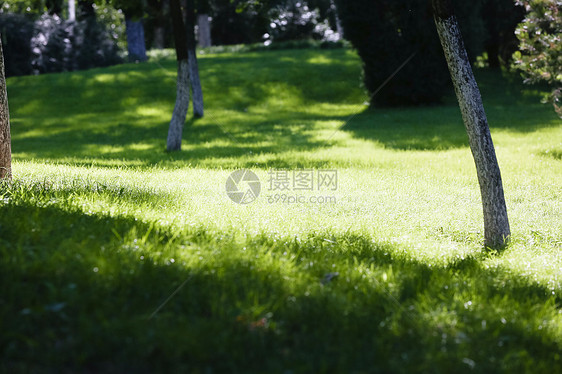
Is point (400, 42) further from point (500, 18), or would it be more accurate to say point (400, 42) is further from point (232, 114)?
point (500, 18)

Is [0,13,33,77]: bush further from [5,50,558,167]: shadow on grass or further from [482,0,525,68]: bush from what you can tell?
[482,0,525,68]: bush

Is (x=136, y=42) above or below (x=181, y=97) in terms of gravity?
above

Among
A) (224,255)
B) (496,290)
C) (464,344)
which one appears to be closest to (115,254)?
(224,255)

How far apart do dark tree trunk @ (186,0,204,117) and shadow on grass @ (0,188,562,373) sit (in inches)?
552

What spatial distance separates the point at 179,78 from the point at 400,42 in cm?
1124

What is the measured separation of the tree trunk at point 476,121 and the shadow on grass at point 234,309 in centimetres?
118

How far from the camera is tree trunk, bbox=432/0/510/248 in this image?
18.5 ft

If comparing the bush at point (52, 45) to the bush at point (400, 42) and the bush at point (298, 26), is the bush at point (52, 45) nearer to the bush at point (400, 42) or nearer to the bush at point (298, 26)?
the bush at point (298, 26)

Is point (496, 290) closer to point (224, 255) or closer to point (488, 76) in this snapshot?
point (224, 255)

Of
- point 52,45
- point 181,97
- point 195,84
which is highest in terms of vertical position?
point 52,45

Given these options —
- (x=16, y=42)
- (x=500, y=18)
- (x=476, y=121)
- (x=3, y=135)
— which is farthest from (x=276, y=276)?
(x=16, y=42)

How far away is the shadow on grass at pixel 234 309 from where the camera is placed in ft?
10.8

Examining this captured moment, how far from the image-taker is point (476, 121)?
5754 mm

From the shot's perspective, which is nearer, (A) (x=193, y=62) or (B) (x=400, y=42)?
(A) (x=193, y=62)
